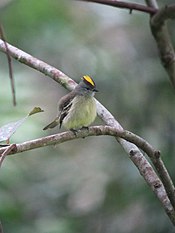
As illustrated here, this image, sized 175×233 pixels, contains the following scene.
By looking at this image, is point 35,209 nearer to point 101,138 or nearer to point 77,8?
point 101,138

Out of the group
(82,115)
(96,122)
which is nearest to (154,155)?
(82,115)

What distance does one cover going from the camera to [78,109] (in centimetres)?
212

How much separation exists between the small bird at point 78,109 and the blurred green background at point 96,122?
1.82 ft

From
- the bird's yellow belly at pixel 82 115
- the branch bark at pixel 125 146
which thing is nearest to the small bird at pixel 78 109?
the bird's yellow belly at pixel 82 115

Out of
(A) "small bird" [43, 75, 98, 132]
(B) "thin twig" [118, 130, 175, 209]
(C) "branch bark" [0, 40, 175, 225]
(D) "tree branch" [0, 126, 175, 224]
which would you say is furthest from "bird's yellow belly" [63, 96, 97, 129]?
(B) "thin twig" [118, 130, 175, 209]

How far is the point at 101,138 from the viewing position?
13.2 ft

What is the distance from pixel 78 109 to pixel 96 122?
1447 millimetres

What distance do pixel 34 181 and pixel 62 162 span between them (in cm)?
49

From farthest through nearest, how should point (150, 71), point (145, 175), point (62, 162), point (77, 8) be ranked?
point (77, 8)
point (62, 162)
point (150, 71)
point (145, 175)

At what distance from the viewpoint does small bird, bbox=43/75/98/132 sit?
79.4 inches

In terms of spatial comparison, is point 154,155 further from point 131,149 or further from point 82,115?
point 82,115

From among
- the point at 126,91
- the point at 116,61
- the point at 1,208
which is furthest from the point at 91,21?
the point at 1,208

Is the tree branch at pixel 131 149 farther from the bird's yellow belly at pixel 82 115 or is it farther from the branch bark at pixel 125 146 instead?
the bird's yellow belly at pixel 82 115

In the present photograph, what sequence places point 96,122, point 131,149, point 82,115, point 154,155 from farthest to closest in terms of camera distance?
1. point 96,122
2. point 82,115
3. point 131,149
4. point 154,155
